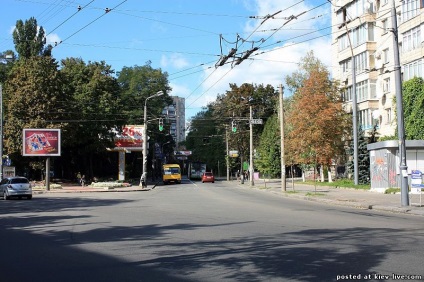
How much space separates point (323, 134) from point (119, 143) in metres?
30.5

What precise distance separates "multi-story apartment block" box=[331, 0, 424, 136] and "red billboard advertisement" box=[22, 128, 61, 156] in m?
31.5

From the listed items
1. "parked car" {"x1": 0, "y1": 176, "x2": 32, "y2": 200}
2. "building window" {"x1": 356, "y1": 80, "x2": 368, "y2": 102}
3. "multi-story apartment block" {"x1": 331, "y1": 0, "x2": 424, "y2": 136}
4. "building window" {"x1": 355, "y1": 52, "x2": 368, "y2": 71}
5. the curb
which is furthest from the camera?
"building window" {"x1": 356, "y1": 80, "x2": 368, "y2": 102}

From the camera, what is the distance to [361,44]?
48625 mm

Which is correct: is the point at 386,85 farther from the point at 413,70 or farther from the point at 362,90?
the point at 413,70

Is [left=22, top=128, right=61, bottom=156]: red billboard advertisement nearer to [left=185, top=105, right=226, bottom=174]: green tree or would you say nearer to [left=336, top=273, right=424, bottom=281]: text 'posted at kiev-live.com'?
[left=336, top=273, right=424, bottom=281]: text 'posted at kiev-live.com'

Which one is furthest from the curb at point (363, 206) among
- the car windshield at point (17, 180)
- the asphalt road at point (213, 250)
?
the car windshield at point (17, 180)

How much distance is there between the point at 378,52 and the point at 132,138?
3373 centimetres

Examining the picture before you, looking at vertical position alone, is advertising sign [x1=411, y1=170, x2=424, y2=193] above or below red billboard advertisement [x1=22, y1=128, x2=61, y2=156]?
below

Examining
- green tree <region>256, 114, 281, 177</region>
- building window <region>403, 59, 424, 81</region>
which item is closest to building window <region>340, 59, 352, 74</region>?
building window <region>403, 59, 424, 81</region>

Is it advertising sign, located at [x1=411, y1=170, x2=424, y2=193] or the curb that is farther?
advertising sign, located at [x1=411, y1=170, x2=424, y2=193]

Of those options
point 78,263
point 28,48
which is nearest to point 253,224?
point 78,263

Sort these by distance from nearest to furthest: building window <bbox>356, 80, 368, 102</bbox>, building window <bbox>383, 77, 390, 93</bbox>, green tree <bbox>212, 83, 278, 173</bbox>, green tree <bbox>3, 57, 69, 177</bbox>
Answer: building window <bbox>383, 77, 390, 93</bbox> → green tree <bbox>3, 57, 69, 177</bbox> → building window <bbox>356, 80, 368, 102</bbox> → green tree <bbox>212, 83, 278, 173</bbox>

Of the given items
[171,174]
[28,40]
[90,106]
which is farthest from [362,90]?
[28,40]

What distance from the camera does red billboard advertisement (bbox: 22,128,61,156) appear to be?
46.7 meters
